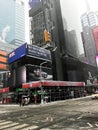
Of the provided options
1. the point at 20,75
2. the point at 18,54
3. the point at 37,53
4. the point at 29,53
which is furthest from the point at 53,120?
the point at 18,54

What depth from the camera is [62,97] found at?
156ft

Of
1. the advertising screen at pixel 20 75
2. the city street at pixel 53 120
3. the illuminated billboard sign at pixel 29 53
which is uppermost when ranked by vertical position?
the illuminated billboard sign at pixel 29 53

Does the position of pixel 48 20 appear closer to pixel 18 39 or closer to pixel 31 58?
pixel 31 58

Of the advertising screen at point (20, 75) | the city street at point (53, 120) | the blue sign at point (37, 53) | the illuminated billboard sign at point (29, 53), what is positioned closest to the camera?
the city street at point (53, 120)

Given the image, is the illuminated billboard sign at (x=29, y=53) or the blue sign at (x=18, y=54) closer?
the illuminated billboard sign at (x=29, y=53)

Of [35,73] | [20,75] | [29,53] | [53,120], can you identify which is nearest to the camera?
[53,120]

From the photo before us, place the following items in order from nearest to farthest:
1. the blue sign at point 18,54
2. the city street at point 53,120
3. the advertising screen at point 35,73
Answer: the city street at point 53,120 → the advertising screen at point 35,73 → the blue sign at point 18,54

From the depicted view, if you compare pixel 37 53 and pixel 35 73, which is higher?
pixel 37 53

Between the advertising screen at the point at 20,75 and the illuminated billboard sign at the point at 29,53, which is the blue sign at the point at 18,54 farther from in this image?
the advertising screen at the point at 20,75

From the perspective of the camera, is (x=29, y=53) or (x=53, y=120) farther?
(x=29, y=53)

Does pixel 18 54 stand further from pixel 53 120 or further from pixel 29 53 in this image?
pixel 53 120

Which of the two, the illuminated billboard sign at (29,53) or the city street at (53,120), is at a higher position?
the illuminated billboard sign at (29,53)

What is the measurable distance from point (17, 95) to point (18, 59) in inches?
562

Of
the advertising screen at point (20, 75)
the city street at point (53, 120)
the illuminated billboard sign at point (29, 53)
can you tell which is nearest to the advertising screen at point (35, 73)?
the advertising screen at point (20, 75)
